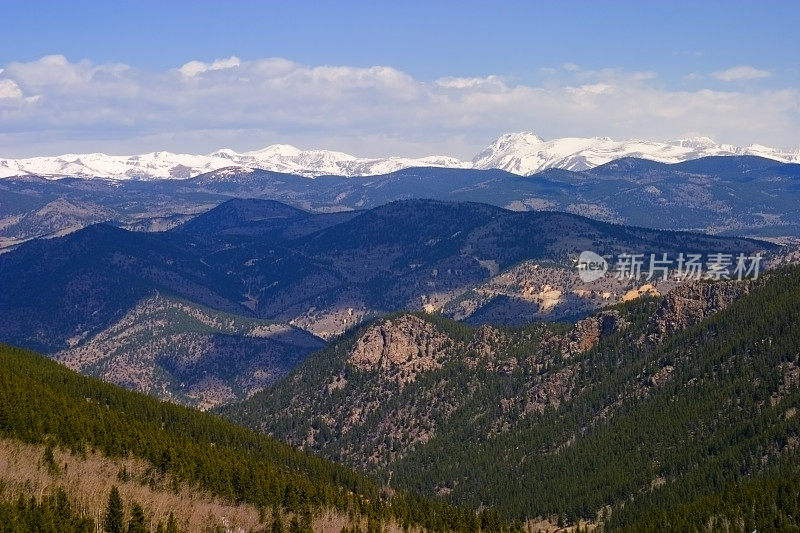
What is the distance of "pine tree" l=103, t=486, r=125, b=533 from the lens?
153625 mm

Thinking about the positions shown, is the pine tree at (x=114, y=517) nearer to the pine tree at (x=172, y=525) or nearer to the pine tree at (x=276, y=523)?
the pine tree at (x=172, y=525)

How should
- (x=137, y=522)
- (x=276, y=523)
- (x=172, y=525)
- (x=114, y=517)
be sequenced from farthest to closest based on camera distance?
(x=276, y=523) < (x=172, y=525) < (x=114, y=517) < (x=137, y=522)

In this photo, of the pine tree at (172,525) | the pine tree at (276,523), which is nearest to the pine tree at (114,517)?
the pine tree at (172,525)

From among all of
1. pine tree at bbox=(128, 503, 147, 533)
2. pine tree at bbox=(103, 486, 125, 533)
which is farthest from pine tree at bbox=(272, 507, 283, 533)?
pine tree at bbox=(103, 486, 125, 533)

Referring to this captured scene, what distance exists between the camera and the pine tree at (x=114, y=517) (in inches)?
6048

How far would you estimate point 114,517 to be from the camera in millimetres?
153875

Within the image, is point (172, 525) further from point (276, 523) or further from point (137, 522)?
point (276, 523)

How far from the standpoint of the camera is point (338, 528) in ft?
626

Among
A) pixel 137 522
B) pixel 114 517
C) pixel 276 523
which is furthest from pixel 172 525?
pixel 276 523

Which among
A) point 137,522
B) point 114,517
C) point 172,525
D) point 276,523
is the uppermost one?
point 114,517

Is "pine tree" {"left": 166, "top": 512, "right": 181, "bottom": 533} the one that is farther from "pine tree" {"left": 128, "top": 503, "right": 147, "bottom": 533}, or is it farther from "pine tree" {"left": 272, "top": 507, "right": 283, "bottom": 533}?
"pine tree" {"left": 272, "top": 507, "right": 283, "bottom": 533}

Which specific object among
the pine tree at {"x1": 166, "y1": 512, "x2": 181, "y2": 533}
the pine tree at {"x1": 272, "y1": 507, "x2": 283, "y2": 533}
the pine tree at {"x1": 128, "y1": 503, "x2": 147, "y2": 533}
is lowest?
the pine tree at {"x1": 272, "y1": 507, "x2": 283, "y2": 533}

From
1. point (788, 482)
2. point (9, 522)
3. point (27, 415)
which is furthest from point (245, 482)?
point (788, 482)

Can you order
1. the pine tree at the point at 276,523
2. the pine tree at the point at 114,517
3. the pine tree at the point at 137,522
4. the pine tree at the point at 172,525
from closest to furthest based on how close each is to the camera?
the pine tree at the point at 137,522 → the pine tree at the point at 114,517 → the pine tree at the point at 172,525 → the pine tree at the point at 276,523
